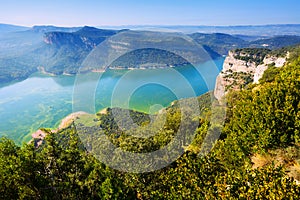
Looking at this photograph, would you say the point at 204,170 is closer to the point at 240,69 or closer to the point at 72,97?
the point at 240,69

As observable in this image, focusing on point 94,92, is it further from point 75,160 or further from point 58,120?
point 75,160

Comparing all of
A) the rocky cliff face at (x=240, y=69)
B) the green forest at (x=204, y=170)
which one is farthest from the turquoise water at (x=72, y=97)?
the green forest at (x=204, y=170)

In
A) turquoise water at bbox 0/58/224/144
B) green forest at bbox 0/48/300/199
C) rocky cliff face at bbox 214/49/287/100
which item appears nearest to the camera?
green forest at bbox 0/48/300/199

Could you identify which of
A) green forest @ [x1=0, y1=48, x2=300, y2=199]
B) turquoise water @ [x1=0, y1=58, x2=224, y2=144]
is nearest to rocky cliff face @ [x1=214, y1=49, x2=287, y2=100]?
turquoise water @ [x1=0, y1=58, x2=224, y2=144]

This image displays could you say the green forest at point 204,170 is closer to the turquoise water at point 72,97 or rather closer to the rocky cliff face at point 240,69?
the turquoise water at point 72,97

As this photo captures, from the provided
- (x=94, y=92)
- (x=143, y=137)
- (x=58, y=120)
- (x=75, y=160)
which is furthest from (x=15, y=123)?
(x=75, y=160)

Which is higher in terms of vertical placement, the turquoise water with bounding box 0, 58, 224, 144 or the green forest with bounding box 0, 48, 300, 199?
the green forest with bounding box 0, 48, 300, 199

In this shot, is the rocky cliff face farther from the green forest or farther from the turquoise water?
the green forest
